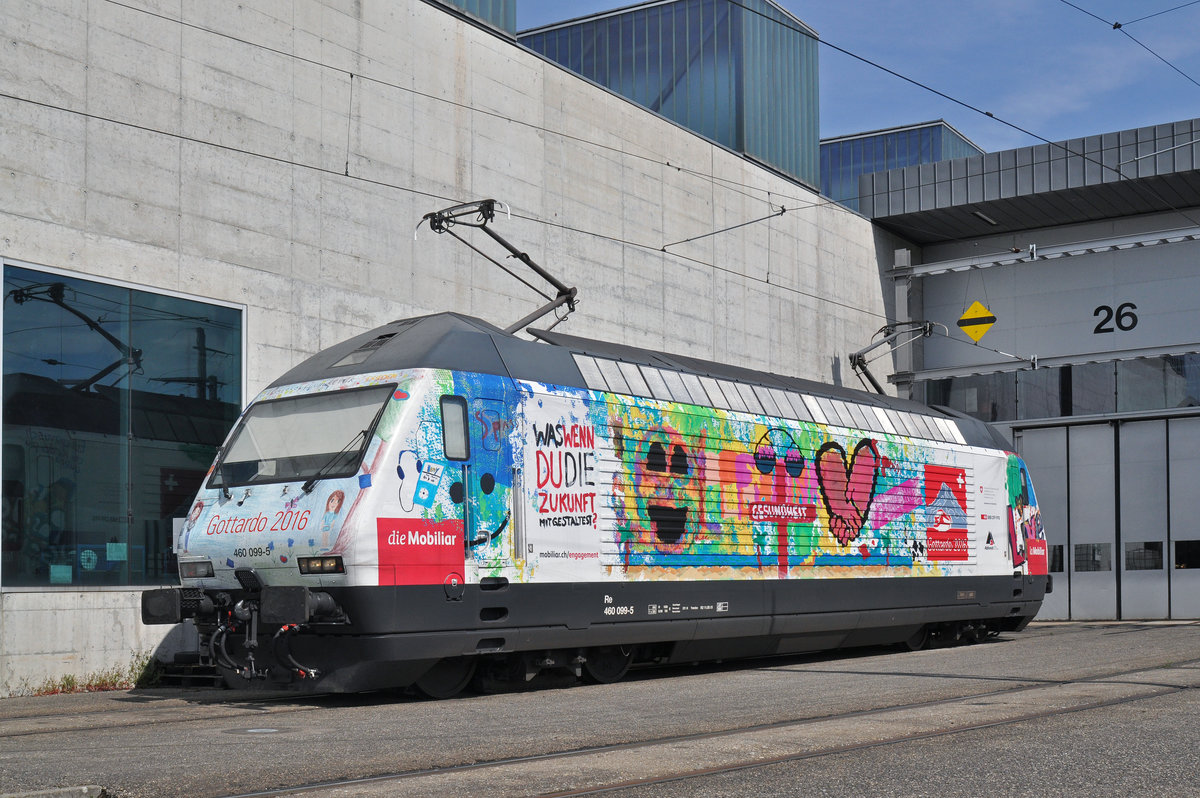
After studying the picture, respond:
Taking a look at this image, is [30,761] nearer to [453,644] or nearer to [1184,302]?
[453,644]

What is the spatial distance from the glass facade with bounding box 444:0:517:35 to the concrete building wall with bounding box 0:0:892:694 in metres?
0.53

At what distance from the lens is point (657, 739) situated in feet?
29.1

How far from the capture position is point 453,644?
12.0 metres

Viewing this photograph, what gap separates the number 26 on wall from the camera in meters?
31.0

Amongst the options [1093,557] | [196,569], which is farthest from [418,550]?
[1093,557]

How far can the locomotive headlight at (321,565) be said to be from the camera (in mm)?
11461

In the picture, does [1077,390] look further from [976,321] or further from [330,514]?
[330,514]

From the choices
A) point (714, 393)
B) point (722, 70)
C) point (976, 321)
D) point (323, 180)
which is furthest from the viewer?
point (976, 321)

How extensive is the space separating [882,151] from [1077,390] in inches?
754

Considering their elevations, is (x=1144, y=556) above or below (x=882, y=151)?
below

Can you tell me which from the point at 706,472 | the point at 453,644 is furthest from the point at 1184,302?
the point at 453,644

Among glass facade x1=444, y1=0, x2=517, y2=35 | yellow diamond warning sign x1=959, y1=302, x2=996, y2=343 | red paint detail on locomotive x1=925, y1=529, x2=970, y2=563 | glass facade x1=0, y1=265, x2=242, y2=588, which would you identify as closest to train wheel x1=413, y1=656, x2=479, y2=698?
glass facade x1=0, y1=265, x2=242, y2=588

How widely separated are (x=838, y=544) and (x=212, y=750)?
10.9m

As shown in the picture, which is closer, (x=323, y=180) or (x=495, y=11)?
(x=323, y=180)
